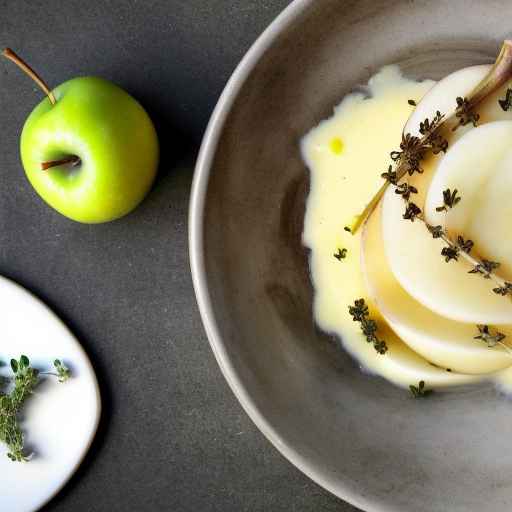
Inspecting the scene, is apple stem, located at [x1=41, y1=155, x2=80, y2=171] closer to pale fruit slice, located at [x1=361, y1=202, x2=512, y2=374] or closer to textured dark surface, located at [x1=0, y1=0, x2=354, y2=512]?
textured dark surface, located at [x1=0, y1=0, x2=354, y2=512]

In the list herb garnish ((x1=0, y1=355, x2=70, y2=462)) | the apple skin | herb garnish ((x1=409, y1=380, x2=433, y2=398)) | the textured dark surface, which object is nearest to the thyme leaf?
herb garnish ((x1=409, y1=380, x2=433, y2=398))

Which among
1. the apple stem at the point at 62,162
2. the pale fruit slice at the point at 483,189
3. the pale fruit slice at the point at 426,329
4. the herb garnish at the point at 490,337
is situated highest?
the apple stem at the point at 62,162

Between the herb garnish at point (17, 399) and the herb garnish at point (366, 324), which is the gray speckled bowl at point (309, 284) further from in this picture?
the herb garnish at point (17, 399)

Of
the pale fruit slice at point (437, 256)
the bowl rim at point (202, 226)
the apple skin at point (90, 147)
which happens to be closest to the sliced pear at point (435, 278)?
the pale fruit slice at point (437, 256)

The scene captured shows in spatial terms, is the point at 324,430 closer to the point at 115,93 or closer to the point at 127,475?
the point at 127,475

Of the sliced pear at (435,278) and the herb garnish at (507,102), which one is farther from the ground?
the herb garnish at (507,102)
